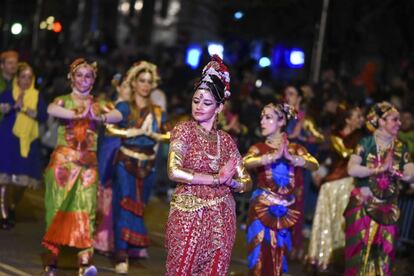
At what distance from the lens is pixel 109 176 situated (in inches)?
519

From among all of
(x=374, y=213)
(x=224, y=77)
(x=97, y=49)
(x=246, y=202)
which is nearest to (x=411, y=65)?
(x=246, y=202)

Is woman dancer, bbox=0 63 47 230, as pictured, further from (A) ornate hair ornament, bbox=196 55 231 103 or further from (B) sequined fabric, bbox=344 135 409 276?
(A) ornate hair ornament, bbox=196 55 231 103

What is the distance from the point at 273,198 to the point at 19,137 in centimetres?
438

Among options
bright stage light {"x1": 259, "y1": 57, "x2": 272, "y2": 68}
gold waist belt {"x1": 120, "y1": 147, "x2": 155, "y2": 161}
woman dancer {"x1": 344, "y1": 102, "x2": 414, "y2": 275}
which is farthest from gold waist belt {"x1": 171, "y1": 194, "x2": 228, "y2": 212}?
bright stage light {"x1": 259, "y1": 57, "x2": 272, "y2": 68}

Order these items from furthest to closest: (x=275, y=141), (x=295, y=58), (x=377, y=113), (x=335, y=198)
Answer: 1. (x=295, y=58)
2. (x=335, y=198)
3. (x=377, y=113)
4. (x=275, y=141)

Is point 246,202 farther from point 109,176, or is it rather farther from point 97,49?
point 97,49

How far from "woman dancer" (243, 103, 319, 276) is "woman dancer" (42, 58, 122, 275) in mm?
1530

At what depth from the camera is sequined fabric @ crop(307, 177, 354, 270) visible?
13.3m

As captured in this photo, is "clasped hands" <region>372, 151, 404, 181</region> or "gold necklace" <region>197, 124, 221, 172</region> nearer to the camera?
"gold necklace" <region>197, 124, 221, 172</region>

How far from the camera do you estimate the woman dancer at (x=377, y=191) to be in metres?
11.2

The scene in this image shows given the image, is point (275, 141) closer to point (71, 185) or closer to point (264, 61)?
point (71, 185)

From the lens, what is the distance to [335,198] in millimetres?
13375

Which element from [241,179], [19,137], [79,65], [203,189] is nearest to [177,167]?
[203,189]

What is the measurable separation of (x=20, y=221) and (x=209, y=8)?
16.6m
